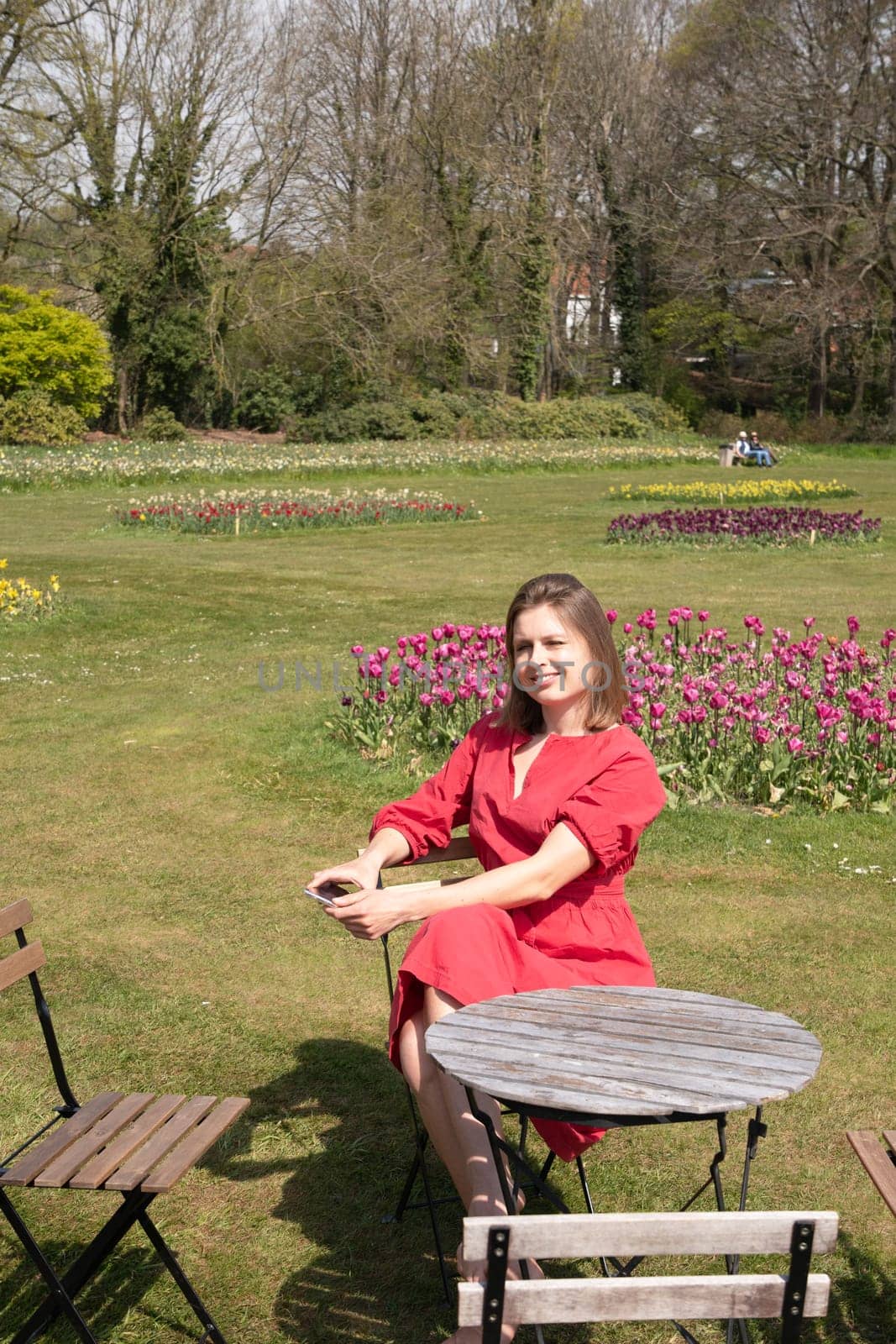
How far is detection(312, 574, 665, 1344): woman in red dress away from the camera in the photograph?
272 cm

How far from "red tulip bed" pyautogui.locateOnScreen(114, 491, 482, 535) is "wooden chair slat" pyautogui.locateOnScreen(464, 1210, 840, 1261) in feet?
54.6

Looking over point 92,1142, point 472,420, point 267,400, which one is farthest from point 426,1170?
point 267,400

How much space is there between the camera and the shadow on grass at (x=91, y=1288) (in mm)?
2918

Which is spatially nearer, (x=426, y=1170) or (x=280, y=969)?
(x=426, y=1170)

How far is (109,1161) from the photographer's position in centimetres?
259

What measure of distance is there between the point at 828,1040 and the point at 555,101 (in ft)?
143

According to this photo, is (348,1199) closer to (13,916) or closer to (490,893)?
(490,893)

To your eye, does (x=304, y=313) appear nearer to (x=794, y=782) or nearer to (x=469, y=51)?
(x=469, y=51)

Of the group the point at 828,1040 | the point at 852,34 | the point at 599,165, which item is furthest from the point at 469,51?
the point at 828,1040

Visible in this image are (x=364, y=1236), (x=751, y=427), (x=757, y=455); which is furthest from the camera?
(x=751, y=427)

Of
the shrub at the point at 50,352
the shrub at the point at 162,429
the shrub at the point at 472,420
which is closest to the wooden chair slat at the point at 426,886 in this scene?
the shrub at the point at 472,420

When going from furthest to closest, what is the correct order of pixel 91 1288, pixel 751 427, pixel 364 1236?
pixel 751 427 < pixel 364 1236 < pixel 91 1288

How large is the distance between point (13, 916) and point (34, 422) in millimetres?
31672

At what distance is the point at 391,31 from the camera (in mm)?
41656
